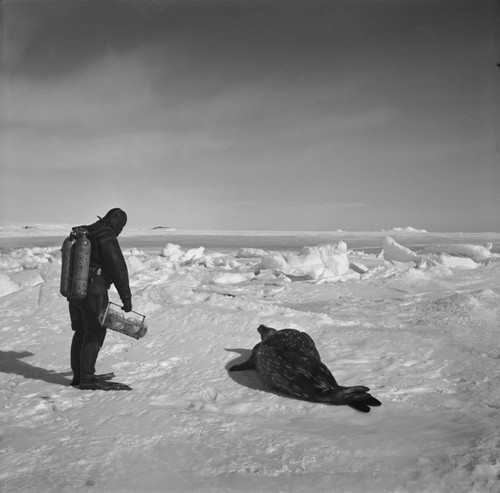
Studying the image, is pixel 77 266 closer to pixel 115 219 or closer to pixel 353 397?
pixel 115 219

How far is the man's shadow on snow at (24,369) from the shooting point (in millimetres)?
3733

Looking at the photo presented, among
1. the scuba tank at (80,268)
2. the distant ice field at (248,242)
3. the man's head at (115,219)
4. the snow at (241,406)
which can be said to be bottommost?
the snow at (241,406)

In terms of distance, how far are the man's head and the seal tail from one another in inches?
80.9

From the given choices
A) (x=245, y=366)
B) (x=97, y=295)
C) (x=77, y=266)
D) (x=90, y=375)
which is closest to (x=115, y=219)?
(x=77, y=266)

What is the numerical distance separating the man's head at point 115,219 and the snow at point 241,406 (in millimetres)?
1246

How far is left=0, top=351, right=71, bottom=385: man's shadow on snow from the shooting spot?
3.73m

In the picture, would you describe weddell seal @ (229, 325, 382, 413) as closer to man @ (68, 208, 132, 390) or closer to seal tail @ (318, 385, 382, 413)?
seal tail @ (318, 385, 382, 413)

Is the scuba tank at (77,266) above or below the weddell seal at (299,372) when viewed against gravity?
above

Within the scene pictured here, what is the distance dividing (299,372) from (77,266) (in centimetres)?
182

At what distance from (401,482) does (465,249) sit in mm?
12006

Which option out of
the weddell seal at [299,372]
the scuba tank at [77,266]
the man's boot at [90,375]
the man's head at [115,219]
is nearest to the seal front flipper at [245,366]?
the weddell seal at [299,372]

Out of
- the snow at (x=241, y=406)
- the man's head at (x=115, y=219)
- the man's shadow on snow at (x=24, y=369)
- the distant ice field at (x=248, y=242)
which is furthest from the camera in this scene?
the distant ice field at (x=248, y=242)

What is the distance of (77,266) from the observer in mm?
3365

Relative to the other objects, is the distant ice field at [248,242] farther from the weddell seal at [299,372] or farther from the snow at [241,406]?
the weddell seal at [299,372]
